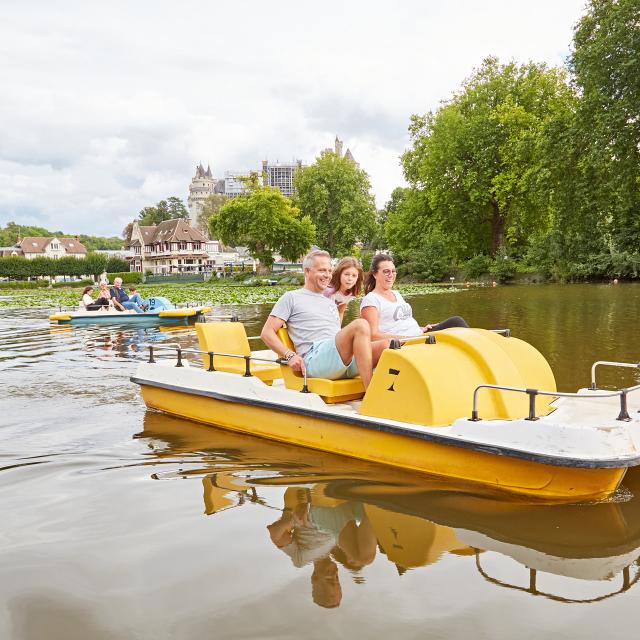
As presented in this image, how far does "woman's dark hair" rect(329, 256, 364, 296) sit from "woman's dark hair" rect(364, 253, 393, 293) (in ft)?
0.52

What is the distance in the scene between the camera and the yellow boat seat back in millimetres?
5078

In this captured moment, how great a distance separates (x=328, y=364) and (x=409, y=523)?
80.3 inches

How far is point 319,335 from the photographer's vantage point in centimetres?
668

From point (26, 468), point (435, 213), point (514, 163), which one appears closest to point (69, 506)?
point (26, 468)

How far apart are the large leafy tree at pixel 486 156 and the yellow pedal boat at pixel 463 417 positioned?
36.8 metres

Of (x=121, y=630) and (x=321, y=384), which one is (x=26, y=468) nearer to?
(x=321, y=384)

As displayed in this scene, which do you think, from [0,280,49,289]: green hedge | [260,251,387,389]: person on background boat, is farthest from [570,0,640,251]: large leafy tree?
[0,280,49,289]: green hedge

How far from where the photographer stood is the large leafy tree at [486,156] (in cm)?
4181

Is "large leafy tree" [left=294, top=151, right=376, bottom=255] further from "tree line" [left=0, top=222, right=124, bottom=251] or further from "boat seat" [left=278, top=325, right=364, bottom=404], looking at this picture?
"tree line" [left=0, top=222, right=124, bottom=251]

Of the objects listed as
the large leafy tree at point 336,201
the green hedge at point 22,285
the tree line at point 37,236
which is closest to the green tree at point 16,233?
the tree line at point 37,236

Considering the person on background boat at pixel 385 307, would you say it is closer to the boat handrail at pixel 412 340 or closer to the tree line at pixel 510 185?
the boat handrail at pixel 412 340

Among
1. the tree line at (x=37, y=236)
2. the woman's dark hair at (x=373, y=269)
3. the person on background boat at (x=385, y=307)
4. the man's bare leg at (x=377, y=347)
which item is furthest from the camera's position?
the tree line at (x=37, y=236)

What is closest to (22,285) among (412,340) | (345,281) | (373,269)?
(345,281)

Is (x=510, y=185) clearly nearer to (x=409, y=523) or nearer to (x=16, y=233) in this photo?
(x=409, y=523)
